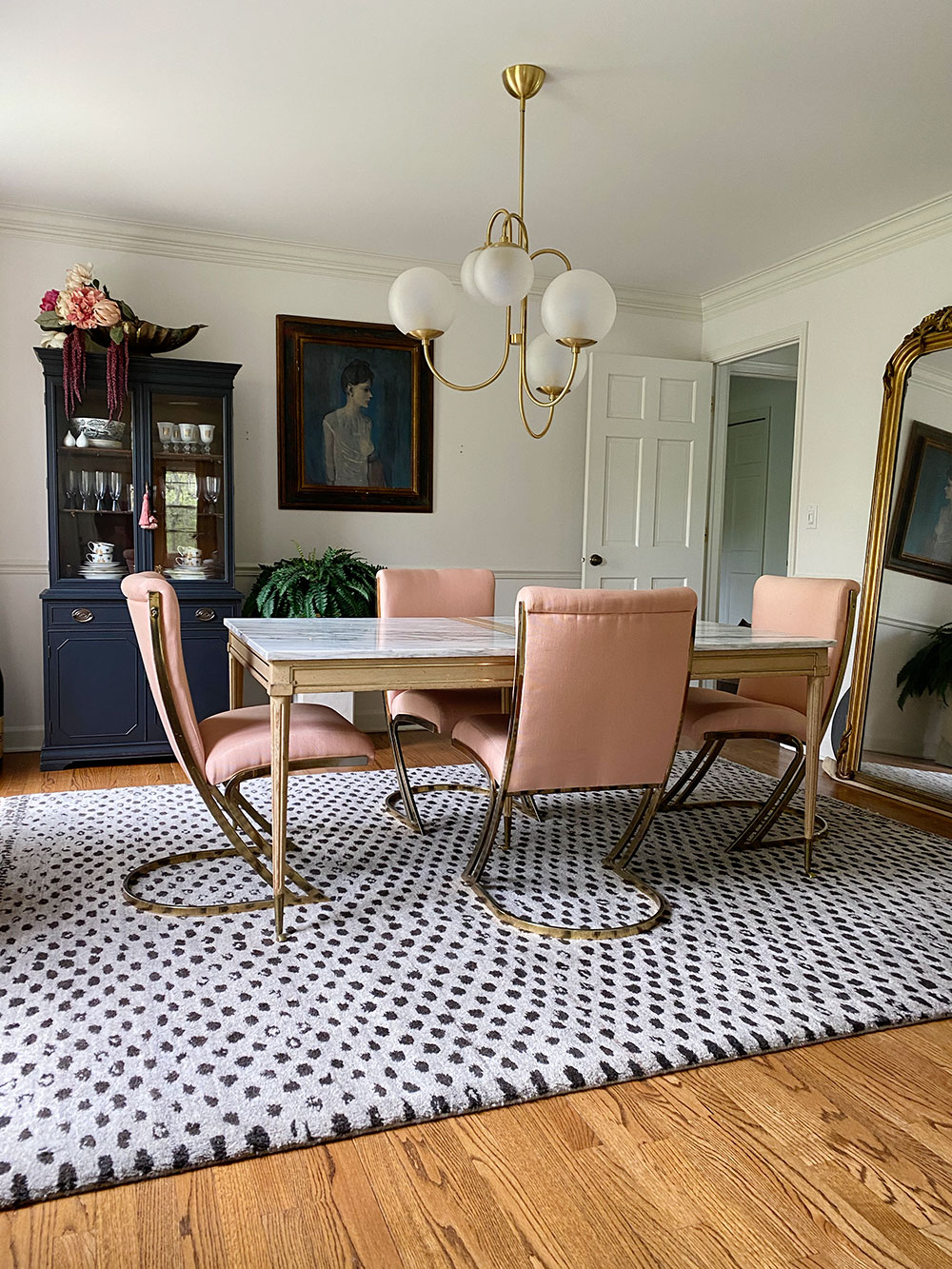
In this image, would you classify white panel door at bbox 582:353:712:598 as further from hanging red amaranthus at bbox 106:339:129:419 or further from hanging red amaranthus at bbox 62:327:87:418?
hanging red amaranthus at bbox 62:327:87:418

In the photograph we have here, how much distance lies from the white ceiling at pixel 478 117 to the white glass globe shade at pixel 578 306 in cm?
71

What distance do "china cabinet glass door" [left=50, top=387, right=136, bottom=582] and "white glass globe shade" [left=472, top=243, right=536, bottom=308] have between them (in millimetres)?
2136

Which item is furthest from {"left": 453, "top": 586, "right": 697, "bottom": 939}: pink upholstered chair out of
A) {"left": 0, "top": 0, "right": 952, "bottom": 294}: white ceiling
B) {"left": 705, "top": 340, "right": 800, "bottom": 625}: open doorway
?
{"left": 705, "top": 340, "right": 800, "bottom": 625}: open doorway

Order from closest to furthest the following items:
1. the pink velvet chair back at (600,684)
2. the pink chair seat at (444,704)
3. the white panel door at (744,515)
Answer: the pink velvet chair back at (600,684)
the pink chair seat at (444,704)
the white panel door at (744,515)

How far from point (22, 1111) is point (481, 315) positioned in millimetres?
4358

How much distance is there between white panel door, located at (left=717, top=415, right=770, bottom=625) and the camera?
6.96 m

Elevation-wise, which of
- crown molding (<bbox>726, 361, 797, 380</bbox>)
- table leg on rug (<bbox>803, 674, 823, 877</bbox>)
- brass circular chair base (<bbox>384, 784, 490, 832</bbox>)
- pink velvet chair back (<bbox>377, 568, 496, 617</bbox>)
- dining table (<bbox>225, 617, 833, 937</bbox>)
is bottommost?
brass circular chair base (<bbox>384, 784, 490, 832</bbox>)

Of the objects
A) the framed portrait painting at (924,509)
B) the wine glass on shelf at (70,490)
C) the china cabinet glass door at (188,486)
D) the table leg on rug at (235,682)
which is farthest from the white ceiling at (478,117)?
the table leg on rug at (235,682)

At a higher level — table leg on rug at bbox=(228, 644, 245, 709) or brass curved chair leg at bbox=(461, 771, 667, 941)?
table leg on rug at bbox=(228, 644, 245, 709)

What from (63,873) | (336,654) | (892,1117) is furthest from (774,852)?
(63,873)

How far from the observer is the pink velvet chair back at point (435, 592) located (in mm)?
3420

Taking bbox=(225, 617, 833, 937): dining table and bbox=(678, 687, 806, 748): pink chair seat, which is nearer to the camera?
bbox=(225, 617, 833, 937): dining table

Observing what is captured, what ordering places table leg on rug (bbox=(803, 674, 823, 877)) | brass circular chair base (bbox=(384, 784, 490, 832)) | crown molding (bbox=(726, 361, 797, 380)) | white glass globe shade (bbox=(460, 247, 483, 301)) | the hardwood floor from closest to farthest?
the hardwood floor, white glass globe shade (bbox=(460, 247, 483, 301)), table leg on rug (bbox=(803, 674, 823, 877)), brass circular chair base (bbox=(384, 784, 490, 832)), crown molding (bbox=(726, 361, 797, 380))

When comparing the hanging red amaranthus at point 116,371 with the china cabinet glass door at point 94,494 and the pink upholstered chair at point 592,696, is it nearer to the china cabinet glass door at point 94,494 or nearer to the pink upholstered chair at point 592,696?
the china cabinet glass door at point 94,494
